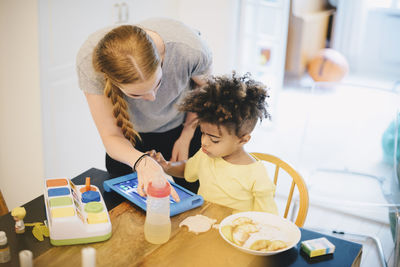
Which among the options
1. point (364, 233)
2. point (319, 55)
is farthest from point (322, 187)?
A: point (319, 55)

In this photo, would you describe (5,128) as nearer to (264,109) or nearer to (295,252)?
(264,109)

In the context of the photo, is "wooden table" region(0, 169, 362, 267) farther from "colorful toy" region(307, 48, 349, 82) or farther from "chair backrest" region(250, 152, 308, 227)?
"colorful toy" region(307, 48, 349, 82)

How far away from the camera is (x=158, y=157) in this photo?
61.9 inches

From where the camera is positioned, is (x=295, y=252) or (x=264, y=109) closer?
(x=295, y=252)

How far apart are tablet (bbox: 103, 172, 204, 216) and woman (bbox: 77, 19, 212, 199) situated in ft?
0.11

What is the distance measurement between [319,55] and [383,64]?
2.91 ft

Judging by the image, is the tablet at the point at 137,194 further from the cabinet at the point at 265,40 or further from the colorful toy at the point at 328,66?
the colorful toy at the point at 328,66

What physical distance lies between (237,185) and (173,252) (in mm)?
383

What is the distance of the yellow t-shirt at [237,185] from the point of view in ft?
4.73

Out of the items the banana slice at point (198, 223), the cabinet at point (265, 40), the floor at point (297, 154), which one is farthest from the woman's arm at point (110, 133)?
the cabinet at point (265, 40)

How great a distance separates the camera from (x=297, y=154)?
3486mm

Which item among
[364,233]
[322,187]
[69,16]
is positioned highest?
[69,16]

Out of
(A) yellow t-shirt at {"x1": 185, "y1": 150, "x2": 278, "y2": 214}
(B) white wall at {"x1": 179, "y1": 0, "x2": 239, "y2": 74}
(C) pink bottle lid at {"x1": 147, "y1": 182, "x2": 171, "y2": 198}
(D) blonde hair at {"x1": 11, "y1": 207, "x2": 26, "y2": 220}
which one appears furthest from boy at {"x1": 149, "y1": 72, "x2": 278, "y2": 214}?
(B) white wall at {"x1": 179, "y1": 0, "x2": 239, "y2": 74}

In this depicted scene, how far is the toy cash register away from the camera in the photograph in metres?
1.18
